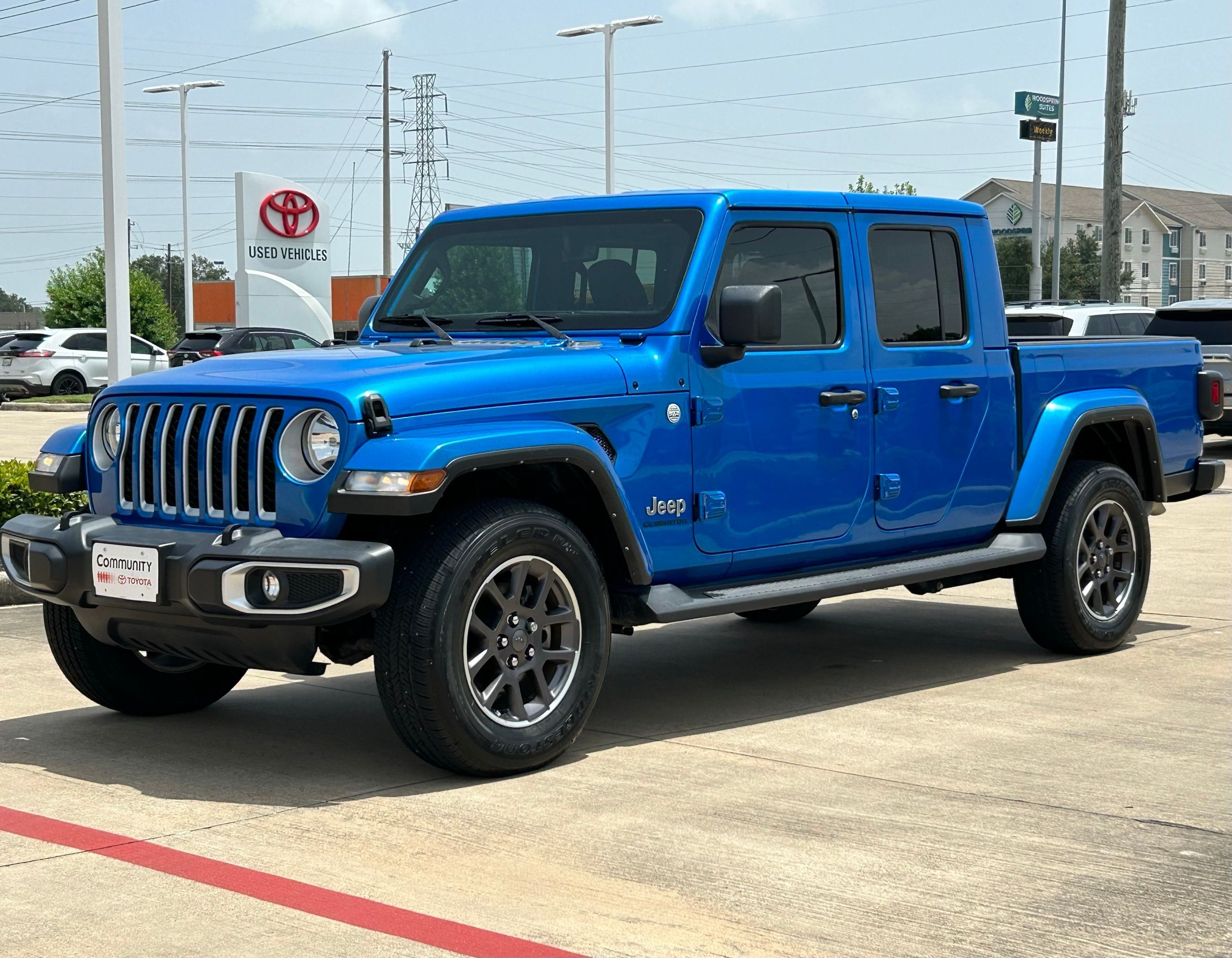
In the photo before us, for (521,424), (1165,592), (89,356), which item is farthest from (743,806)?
(89,356)

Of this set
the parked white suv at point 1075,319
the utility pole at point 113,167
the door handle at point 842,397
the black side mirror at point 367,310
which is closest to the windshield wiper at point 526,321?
the black side mirror at point 367,310

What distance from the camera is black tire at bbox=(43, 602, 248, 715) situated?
642 cm

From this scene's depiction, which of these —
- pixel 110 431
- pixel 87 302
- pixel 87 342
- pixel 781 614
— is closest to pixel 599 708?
pixel 110 431

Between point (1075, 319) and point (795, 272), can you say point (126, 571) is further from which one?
point (1075, 319)

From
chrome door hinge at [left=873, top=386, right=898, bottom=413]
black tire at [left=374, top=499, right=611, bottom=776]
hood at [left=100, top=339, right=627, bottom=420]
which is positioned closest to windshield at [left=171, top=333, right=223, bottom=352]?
chrome door hinge at [left=873, top=386, right=898, bottom=413]

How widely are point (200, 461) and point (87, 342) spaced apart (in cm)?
3127

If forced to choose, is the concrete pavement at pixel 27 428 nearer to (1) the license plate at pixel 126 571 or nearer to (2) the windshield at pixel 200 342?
(2) the windshield at pixel 200 342

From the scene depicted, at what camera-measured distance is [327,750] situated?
19.9 ft

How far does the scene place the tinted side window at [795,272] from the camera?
656 cm

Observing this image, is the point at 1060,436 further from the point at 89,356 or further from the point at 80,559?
the point at 89,356

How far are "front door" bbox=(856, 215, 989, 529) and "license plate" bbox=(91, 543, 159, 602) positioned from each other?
300 centimetres

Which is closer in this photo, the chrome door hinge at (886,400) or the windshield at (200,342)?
the chrome door hinge at (886,400)

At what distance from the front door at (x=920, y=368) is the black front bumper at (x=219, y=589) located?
8.40 feet

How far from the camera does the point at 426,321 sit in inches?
264
